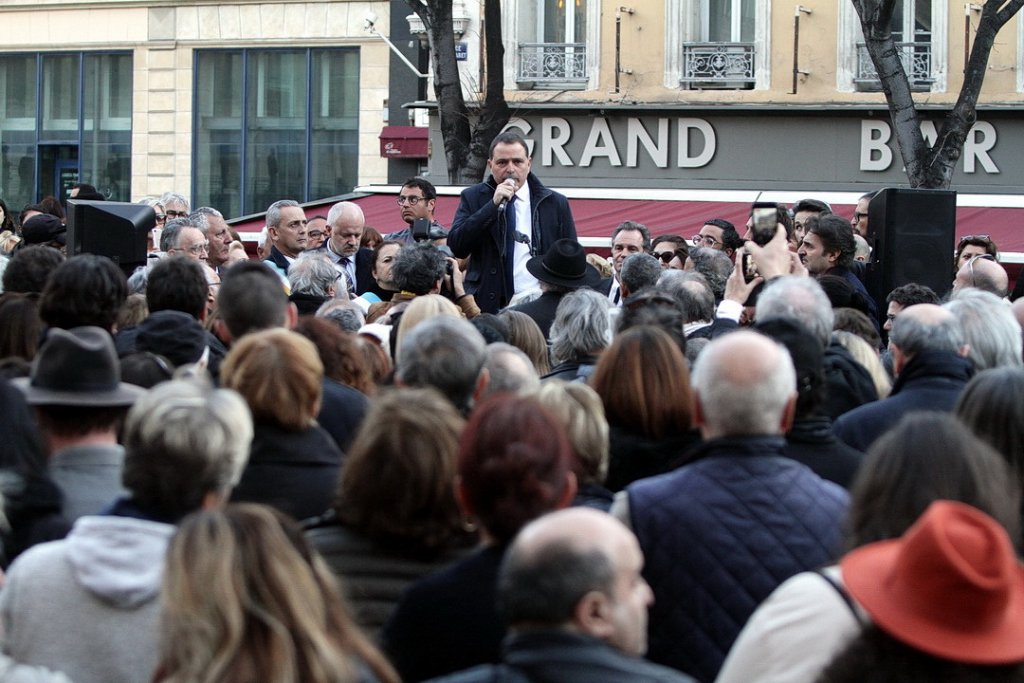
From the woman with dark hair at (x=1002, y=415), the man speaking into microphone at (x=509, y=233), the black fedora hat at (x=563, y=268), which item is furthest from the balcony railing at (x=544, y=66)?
the woman with dark hair at (x=1002, y=415)

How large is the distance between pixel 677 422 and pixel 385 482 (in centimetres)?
136

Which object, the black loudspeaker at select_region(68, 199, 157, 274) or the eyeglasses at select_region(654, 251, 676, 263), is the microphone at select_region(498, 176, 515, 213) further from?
the black loudspeaker at select_region(68, 199, 157, 274)

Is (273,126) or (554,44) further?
(273,126)

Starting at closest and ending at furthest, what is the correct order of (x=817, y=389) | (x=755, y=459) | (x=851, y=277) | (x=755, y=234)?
(x=755, y=459)
(x=817, y=389)
(x=755, y=234)
(x=851, y=277)

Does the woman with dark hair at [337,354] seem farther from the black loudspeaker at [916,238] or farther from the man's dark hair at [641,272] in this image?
the black loudspeaker at [916,238]

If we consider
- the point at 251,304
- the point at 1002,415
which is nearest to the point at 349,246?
the point at 251,304

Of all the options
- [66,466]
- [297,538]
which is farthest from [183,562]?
[66,466]

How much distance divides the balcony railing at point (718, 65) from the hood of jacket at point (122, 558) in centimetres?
1918

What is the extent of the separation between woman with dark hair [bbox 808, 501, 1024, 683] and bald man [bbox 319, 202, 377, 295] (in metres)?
7.61

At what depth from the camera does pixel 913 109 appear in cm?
1806

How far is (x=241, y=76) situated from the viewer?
2561cm

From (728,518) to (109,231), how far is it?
6887mm

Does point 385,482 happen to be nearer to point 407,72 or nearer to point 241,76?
point 407,72

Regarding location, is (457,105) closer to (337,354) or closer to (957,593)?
(337,354)
